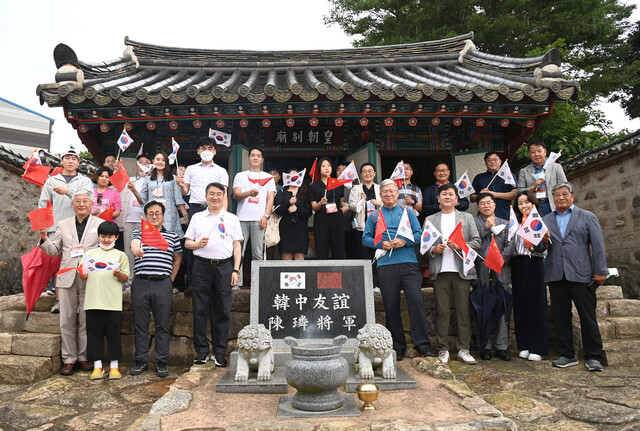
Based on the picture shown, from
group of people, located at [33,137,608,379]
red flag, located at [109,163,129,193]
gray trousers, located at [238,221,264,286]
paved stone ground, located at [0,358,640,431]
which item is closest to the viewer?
paved stone ground, located at [0,358,640,431]

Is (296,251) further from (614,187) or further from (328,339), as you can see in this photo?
(614,187)

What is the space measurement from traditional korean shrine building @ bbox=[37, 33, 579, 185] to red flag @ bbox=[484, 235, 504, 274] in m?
2.41

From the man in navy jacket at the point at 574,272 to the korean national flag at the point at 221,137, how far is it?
16.5 feet

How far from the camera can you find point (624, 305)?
6598 millimetres

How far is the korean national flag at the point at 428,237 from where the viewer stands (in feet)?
19.4

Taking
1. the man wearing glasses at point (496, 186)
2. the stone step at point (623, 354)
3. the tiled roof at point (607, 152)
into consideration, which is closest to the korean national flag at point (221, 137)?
the man wearing glasses at point (496, 186)

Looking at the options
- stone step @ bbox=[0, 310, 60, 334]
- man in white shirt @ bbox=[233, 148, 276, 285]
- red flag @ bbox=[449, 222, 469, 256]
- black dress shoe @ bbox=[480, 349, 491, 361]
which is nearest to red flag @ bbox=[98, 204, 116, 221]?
stone step @ bbox=[0, 310, 60, 334]

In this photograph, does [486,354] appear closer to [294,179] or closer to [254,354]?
[254,354]

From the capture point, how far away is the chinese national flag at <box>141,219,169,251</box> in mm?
5590

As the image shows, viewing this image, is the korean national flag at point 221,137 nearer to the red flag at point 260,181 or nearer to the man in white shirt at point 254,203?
the man in white shirt at point 254,203

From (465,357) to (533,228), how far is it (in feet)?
6.00

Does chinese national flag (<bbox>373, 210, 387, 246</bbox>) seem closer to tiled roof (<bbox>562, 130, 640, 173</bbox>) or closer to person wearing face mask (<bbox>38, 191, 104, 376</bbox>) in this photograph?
person wearing face mask (<bbox>38, 191, 104, 376</bbox>)

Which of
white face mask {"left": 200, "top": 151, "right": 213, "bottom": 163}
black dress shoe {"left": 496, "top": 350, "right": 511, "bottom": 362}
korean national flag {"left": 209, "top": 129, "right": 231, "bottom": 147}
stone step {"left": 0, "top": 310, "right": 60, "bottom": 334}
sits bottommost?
black dress shoe {"left": 496, "top": 350, "right": 511, "bottom": 362}

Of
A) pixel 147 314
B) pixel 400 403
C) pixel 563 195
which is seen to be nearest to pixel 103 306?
pixel 147 314
